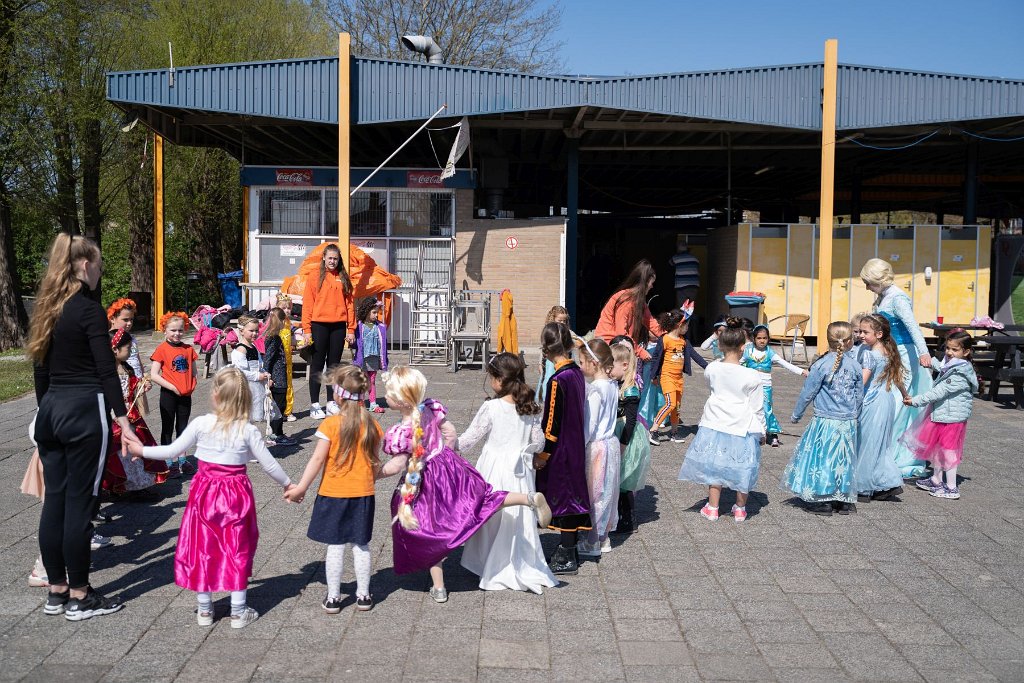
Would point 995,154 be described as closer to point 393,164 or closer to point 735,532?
point 393,164

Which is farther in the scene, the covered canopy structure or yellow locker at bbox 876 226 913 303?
yellow locker at bbox 876 226 913 303

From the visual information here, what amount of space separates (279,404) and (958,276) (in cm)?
1457

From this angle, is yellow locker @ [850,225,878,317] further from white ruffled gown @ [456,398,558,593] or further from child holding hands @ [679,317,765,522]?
white ruffled gown @ [456,398,558,593]

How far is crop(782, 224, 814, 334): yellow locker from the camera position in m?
18.6

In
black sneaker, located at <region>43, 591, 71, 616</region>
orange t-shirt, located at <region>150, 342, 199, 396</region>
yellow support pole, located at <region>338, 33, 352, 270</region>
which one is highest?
yellow support pole, located at <region>338, 33, 352, 270</region>

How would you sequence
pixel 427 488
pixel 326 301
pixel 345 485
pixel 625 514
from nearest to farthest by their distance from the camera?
pixel 345 485 < pixel 427 488 < pixel 625 514 < pixel 326 301

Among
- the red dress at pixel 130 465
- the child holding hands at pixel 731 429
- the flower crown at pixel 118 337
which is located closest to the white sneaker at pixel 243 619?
the red dress at pixel 130 465

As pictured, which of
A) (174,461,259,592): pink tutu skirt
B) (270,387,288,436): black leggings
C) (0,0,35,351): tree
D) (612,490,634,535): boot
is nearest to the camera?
(174,461,259,592): pink tutu skirt

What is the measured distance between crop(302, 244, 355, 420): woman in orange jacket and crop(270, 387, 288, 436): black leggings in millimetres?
737

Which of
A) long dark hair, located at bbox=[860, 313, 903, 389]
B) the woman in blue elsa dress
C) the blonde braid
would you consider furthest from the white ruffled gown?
the woman in blue elsa dress

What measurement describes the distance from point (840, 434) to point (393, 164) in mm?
16051

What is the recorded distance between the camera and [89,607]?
4.81 m

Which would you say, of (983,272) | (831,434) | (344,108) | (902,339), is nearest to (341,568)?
(831,434)

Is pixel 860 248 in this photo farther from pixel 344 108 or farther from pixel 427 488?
pixel 427 488
